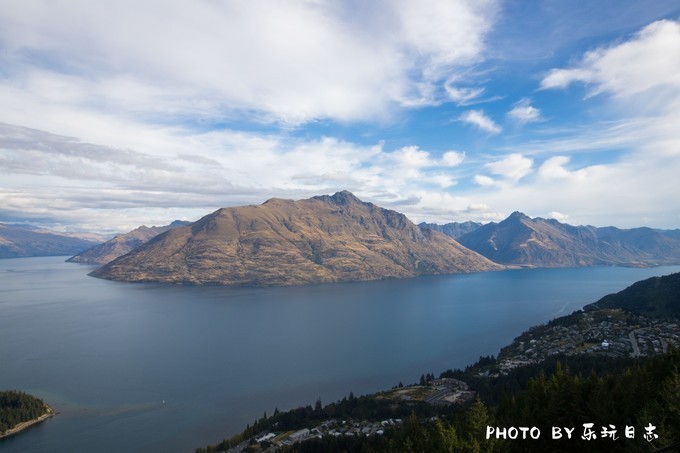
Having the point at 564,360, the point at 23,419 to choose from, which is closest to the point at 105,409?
the point at 23,419

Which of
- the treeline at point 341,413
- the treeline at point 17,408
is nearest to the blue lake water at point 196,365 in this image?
the treeline at point 17,408

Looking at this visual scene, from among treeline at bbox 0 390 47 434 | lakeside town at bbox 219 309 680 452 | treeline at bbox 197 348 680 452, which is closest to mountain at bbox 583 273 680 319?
lakeside town at bbox 219 309 680 452

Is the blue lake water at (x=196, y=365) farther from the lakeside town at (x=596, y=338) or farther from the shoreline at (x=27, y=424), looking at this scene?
the lakeside town at (x=596, y=338)

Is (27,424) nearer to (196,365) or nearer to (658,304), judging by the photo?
(196,365)

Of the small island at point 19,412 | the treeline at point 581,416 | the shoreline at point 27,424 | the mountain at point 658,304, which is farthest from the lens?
the mountain at point 658,304

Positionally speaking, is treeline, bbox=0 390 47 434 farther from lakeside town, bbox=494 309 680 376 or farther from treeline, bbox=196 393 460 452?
lakeside town, bbox=494 309 680 376

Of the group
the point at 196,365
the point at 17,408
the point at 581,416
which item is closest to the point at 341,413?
the point at 581,416

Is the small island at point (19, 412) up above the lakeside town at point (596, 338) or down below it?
below
